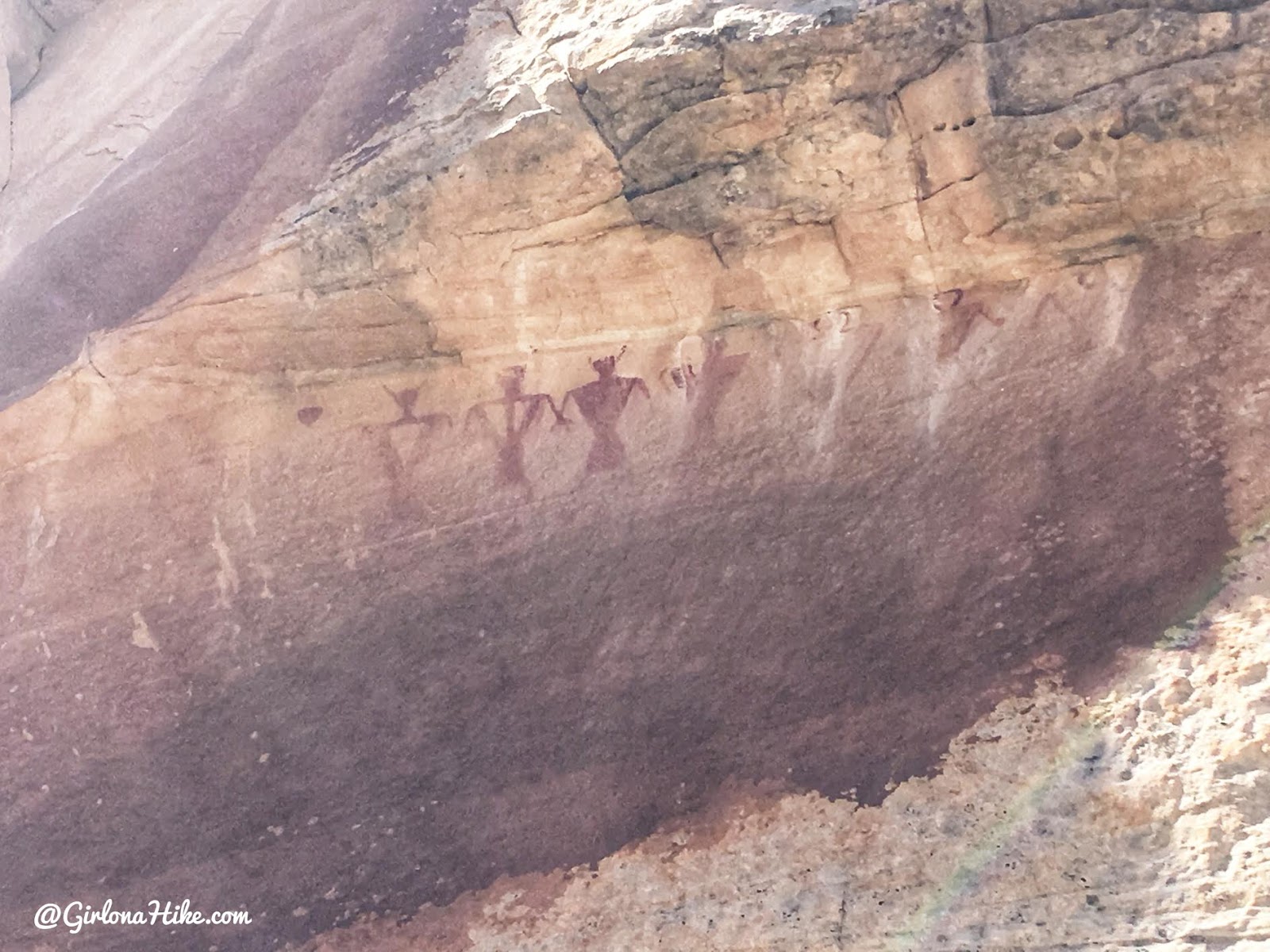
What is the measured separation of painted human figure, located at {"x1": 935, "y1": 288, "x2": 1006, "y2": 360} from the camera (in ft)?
27.7

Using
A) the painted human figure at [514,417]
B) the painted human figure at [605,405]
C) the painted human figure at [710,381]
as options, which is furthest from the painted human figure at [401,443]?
the painted human figure at [710,381]

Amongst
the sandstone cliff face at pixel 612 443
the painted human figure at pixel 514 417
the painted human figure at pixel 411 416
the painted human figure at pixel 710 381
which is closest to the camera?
the sandstone cliff face at pixel 612 443

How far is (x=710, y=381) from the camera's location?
889 centimetres

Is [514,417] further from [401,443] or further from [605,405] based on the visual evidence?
[401,443]

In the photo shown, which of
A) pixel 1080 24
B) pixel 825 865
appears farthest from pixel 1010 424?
pixel 825 865

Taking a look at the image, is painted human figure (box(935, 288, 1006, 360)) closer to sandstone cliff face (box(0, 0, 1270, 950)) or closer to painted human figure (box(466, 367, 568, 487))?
sandstone cliff face (box(0, 0, 1270, 950))

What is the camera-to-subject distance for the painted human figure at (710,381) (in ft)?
28.9

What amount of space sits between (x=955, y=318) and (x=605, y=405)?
274 centimetres

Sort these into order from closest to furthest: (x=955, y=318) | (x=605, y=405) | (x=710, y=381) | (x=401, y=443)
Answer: (x=955, y=318), (x=710, y=381), (x=605, y=405), (x=401, y=443)

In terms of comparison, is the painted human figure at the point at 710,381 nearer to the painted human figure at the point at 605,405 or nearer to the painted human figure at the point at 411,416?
the painted human figure at the point at 605,405

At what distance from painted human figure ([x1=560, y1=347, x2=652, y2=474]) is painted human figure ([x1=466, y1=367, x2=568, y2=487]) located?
0.68 ft

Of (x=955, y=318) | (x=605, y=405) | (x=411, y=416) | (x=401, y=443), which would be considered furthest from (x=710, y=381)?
(x=401, y=443)

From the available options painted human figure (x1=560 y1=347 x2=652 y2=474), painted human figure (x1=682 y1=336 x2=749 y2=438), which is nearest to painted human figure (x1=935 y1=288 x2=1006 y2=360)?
painted human figure (x1=682 y1=336 x2=749 y2=438)

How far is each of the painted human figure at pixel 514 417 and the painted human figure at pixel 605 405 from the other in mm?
208
